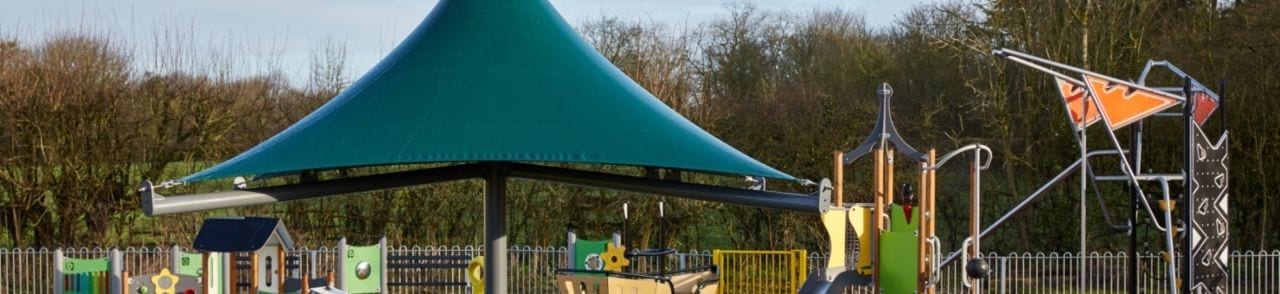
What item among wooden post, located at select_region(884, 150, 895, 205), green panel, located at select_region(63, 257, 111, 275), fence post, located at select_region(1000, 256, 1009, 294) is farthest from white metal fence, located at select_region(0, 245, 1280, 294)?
wooden post, located at select_region(884, 150, 895, 205)

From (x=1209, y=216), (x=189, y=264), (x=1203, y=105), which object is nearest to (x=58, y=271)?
(x=189, y=264)

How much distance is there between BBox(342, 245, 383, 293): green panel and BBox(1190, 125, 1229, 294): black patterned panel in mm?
5305

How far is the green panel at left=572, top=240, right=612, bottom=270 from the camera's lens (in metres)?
10.8

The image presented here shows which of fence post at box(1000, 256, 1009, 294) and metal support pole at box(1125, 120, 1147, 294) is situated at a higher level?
metal support pole at box(1125, 120, 1147, 294)

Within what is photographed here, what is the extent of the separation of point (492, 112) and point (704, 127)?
10666 millimetres

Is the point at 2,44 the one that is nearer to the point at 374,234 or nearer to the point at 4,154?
the point at 4,154

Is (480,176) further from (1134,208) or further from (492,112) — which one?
(1134,208)

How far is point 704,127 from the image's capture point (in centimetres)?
1708

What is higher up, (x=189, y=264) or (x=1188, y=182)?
(x=1188, y=182)

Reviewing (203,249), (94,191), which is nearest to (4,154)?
(94,191)

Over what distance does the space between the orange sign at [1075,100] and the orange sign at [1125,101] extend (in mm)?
111

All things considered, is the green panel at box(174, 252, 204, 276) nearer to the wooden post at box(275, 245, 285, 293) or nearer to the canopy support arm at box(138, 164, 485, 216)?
the wooden post at box(275, 245, 285, 293)

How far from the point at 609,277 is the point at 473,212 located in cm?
879

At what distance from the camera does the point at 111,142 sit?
16.6m
